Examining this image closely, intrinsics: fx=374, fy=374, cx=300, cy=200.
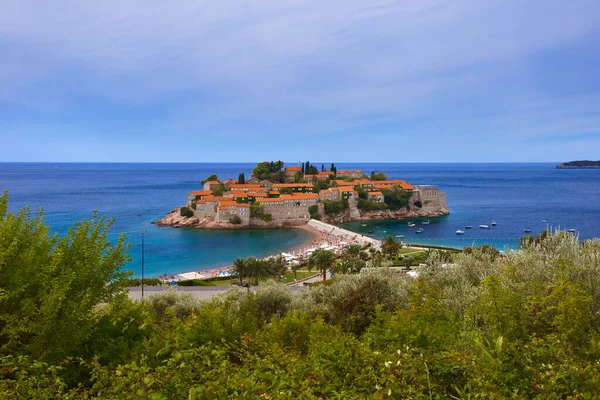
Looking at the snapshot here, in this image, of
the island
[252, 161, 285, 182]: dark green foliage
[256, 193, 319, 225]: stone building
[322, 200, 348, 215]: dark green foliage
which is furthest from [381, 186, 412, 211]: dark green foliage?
[252, 161, 285, 182]: dark green foliage

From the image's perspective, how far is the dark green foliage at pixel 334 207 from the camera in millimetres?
67375

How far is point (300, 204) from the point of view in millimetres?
65625

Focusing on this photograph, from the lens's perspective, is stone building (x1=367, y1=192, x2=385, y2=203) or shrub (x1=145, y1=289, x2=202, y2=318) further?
stone building (x1=367, y1=192, x2=385, y2=203)

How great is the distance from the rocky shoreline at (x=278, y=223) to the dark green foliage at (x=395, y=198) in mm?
975

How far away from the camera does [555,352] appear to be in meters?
5.17

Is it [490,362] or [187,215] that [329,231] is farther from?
[490,362]

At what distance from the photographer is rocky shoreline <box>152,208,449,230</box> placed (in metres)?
62.3

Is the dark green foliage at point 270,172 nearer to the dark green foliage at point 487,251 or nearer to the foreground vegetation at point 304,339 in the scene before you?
the dark green foliage at point 487,251

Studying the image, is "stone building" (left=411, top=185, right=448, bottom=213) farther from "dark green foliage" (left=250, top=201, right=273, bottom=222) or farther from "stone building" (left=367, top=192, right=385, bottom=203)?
"dark green foliage" (left=250, top=201, right=273, bottom=222)

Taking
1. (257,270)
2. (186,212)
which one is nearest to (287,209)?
(186,212)

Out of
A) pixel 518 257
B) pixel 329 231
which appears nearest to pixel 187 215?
pixel 329 231

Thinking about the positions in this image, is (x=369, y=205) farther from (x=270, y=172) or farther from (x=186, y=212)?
(x=186, y=212)

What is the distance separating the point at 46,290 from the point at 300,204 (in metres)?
58.2

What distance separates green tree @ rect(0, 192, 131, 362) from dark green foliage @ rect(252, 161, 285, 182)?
78904 millimetres
